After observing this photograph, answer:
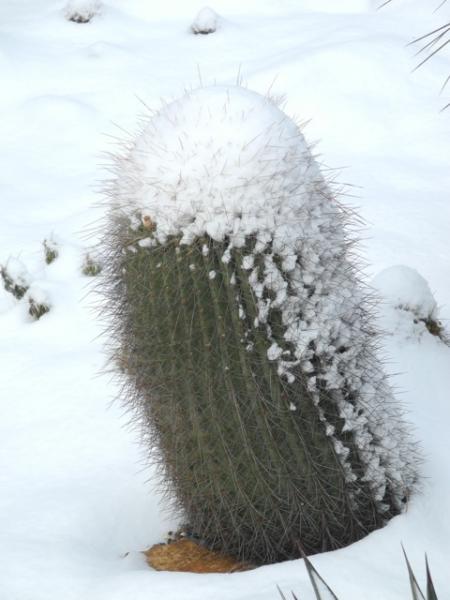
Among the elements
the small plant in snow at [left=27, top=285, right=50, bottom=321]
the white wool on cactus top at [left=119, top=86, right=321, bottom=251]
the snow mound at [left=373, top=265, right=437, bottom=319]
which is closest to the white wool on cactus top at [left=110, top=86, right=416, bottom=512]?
the white wool on cactus top at [left=119, top=86, right=321, bottom=251]

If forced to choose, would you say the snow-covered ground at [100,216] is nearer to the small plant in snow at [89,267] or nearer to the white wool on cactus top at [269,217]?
the small plant in snow at [89,267]

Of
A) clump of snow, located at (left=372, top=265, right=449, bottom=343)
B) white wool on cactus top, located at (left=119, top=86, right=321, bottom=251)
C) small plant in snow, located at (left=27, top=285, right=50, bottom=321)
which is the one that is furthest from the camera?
small plant in snow, located at (left=27, top=285, right=50, bottom=321)

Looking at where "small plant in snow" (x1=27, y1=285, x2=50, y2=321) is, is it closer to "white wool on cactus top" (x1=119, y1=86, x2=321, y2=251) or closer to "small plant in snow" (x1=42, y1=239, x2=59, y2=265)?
"small plant in snow" (x1=42, y1=239, x2=59, y2=265)

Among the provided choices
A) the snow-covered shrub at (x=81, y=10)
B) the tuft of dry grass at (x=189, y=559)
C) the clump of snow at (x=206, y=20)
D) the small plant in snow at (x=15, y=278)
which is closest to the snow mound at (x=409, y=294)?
the tuft of dry grass at (x=189, y=559)

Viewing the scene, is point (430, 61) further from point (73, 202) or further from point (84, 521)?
point (84, 521)

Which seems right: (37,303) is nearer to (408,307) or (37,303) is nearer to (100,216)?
(100,216)

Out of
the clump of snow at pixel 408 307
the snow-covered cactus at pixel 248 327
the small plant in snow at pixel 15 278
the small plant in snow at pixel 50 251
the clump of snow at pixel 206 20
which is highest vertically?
the clump of snow at pixel 206 20

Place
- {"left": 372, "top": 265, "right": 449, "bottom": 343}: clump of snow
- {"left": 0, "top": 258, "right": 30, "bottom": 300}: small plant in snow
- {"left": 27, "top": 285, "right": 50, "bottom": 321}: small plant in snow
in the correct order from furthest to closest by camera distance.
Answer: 1. {"left": 0, "top": 258, "right": 30, "bottom": 300}: small plant in snow
2. {"left": 27, "top": 285, "right": 50, "bottom": 321}: small plant in snow
3. {"left": 372, "top": 265, "right": 449, "bottom": 343}: clump of snow
